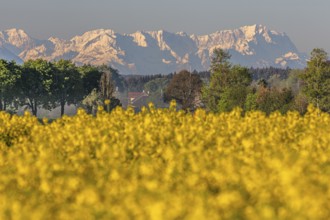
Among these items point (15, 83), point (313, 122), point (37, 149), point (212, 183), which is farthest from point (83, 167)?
point (15, 83)

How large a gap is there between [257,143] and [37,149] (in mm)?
5379

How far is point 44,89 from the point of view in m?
105

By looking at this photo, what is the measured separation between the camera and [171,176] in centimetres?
1105

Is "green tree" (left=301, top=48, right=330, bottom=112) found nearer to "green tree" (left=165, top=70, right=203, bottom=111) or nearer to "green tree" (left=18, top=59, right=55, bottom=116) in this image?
"green tree" (left=165, top=70, right=203, bottom=111)

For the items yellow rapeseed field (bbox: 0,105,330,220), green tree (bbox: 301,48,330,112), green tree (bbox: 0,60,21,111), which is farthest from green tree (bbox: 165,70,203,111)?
yellow rapeseed field (bbox: 0,105,330,220)

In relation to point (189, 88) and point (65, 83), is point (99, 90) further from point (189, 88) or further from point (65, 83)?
point (189, 88)

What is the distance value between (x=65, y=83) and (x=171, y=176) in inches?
3872

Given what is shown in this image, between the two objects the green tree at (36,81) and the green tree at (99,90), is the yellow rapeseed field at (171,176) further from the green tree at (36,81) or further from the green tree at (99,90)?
the green tree at (36,81)

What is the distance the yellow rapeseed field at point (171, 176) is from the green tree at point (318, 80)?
216ft

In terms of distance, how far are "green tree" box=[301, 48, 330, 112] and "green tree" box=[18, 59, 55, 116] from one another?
40.9 metres

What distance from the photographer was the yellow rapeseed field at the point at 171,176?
28.5ft

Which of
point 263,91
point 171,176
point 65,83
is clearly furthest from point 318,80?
point 171,176

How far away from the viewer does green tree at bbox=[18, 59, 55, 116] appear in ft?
334

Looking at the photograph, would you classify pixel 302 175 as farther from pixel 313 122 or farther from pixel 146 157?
pixel 313 122
